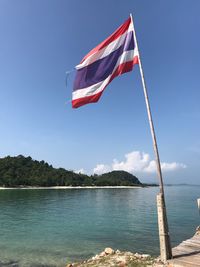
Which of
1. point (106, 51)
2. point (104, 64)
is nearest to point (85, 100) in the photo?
point (104, 64)

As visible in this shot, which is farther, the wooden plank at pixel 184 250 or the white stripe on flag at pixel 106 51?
the white stripe on flag at pixel 106 51

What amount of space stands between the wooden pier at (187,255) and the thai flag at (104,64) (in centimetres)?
777

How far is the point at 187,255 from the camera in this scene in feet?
34.7

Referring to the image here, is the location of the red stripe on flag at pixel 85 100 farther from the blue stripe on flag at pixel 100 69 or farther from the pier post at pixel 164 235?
the pier post at pixel 164 235

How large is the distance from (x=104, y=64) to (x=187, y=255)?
31.0ft

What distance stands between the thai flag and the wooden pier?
7766 mm

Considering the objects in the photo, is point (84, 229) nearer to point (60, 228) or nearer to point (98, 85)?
point (60, 228)

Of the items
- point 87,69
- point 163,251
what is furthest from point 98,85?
point 163,251

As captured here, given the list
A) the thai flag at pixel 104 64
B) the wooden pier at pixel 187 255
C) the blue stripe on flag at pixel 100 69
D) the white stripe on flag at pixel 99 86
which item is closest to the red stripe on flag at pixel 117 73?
the thai flag at pixel 104 64

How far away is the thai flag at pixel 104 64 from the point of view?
12.3 metres

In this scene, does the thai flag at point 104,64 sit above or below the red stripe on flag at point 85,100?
above

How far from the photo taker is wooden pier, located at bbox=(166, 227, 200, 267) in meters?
9.50

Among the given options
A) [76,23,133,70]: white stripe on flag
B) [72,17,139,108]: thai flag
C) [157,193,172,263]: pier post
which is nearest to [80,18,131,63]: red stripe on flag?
[72,17,139,108]: thai flag

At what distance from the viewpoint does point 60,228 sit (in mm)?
34188
